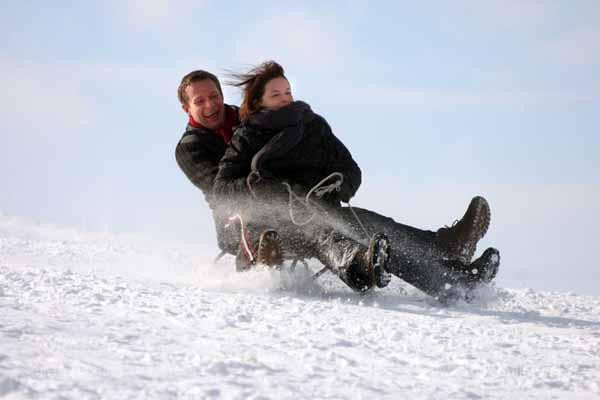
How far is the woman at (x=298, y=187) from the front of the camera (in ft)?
11.9

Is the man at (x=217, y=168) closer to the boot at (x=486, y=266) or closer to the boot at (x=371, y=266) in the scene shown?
the boot at (x=486, y=266)

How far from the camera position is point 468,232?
383 cm

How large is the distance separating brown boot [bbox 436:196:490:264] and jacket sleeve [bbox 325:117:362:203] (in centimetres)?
61

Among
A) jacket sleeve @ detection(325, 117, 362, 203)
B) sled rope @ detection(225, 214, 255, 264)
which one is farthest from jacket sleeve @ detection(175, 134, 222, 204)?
jacket sleeve @ detection(325, 117, 362, 203)

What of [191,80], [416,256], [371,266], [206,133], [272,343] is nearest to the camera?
[272,343]

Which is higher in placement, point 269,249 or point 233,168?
point 233,168

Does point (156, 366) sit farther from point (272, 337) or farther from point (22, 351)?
point (272, 337)

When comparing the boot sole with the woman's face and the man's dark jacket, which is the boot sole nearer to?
the woman's face

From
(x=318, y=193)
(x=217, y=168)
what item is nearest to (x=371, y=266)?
(x=318, y=193)

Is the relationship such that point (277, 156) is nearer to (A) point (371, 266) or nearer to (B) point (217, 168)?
(B) point (217, 168)

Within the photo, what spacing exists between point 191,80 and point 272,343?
2672 millimetres

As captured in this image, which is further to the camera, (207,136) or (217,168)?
(207,136)

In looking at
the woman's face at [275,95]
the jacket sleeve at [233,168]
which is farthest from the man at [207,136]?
the woman's face at [275,95]

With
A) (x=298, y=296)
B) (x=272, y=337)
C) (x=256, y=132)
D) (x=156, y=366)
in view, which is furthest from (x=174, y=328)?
(x=256, y=132)
